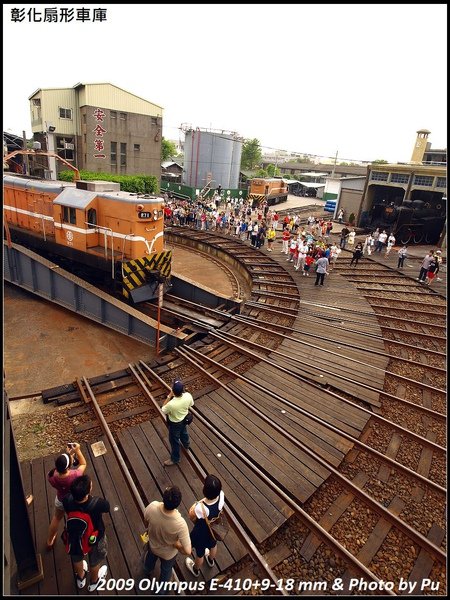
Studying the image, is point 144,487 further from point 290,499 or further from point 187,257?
point 187,257

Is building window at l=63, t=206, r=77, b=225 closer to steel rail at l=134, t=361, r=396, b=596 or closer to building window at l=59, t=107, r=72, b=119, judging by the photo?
steel rail at l=134, t=361, r=396, b=596

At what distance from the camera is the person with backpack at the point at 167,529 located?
3.61m

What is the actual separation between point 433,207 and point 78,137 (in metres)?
31.2

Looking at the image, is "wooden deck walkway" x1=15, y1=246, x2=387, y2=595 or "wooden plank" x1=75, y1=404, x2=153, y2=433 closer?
"wooden deck walkway" x1=15, y1=246, x2=387, y2=595

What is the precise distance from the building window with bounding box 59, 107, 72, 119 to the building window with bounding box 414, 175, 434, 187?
30.1m

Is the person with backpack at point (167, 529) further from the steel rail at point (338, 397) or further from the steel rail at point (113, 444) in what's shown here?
the steel rail at point (338, 397)

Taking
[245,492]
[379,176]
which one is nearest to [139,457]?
[245,492]

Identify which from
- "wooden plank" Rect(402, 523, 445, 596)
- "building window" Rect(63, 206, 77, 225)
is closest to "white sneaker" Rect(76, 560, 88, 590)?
"wooden plank" Rect(402, 523, 445, 596)

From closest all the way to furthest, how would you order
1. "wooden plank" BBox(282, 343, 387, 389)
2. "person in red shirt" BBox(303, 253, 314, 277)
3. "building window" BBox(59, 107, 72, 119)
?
"wooden plank" BBox(282, 343, 387, 389), "person in red shirt" BBox(303, 253, 314, 277), "building window" BBox(59, 107, 72, 119)

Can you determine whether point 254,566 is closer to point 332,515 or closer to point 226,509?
point 226,509

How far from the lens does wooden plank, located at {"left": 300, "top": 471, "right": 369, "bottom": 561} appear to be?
15.7 feet

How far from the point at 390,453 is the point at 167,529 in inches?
191

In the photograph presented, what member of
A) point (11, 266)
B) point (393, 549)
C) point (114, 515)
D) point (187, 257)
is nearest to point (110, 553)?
point (114, 515)

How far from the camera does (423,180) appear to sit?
26.6 metres
